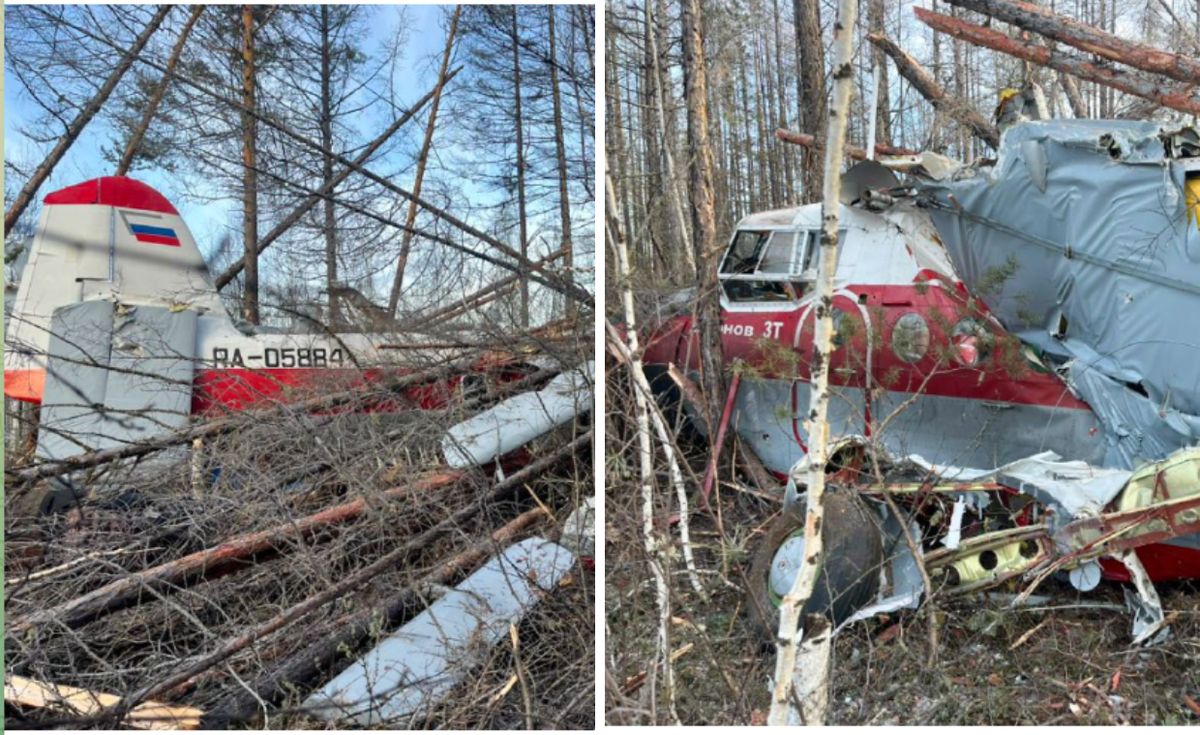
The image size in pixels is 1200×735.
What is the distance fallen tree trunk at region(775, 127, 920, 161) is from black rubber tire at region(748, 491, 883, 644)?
3157mm

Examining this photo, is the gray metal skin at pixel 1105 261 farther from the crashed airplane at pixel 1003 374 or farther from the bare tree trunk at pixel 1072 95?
the bare tree trunk at pixel 1072 95

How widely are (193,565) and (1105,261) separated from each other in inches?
168

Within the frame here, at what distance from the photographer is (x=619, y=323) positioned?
10.6ft

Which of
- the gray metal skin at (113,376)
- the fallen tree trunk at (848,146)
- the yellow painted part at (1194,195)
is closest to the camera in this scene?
the yellow painted part at (1194,195)

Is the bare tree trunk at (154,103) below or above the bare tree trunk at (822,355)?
above

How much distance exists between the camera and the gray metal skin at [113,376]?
414 centimetres

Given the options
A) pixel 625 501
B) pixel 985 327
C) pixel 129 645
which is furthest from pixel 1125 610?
pixel 129 645

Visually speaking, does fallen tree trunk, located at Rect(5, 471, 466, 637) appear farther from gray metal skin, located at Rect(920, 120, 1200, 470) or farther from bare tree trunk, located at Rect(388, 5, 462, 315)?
gray metal skin, located at Rect(920, 120, 1200, 470)

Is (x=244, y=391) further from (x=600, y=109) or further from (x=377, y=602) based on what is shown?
(x=600, y=109)

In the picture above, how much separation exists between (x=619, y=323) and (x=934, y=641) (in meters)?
1.69

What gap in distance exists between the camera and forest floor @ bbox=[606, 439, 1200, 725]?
2.87 m

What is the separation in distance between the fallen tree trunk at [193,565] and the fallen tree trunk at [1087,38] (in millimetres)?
3773

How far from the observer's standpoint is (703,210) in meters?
3.88

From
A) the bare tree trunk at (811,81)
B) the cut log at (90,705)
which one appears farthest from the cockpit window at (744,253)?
the cut log at (90,705)
